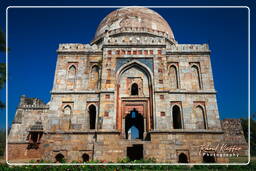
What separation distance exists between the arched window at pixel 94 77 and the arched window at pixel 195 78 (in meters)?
7.13

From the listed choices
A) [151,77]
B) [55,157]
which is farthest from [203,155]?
[55,157]

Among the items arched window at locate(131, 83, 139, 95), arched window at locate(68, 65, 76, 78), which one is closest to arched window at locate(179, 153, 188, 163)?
arched window at locate(131, 83, 139, 95)

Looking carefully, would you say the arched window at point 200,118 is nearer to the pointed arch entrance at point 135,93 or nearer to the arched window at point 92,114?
the pointed arch entrance at point 135,93

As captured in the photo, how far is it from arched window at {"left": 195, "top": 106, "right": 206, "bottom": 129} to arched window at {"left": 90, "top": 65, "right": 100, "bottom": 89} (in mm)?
7459

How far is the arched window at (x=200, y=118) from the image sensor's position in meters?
14.2

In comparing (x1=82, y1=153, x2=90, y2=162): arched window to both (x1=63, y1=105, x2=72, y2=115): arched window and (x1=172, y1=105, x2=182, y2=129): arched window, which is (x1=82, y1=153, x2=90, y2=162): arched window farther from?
(x1=172, y1=105, x2=182, y2=129): arched window

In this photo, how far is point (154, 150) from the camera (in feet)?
42.1

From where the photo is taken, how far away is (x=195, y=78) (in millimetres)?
15750

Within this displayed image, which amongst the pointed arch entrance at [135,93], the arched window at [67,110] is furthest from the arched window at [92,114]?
the pointed arch entrance at [135,93]

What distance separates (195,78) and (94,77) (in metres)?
7.63

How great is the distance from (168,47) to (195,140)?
7.31m

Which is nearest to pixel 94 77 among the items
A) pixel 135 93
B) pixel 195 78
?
pixel 135 93

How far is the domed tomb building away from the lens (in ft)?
43.6

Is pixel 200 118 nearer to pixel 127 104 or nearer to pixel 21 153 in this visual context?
pixel 127 104
